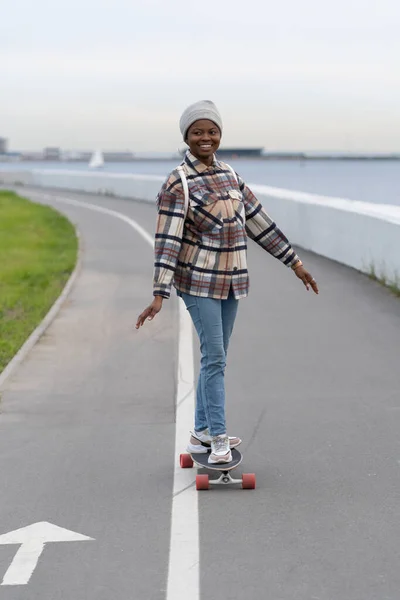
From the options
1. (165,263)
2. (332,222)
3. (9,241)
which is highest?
(165,263)

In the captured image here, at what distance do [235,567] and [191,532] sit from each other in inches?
19.5

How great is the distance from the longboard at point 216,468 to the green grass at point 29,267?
341 cm

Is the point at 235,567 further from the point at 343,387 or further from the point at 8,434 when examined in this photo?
the point at 343,387

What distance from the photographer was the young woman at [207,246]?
5777mm

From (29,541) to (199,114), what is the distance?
2245mm

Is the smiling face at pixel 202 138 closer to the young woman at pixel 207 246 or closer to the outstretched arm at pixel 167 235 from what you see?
the young woman at pixel 207 246

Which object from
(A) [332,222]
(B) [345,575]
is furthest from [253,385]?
(A) [332,222]

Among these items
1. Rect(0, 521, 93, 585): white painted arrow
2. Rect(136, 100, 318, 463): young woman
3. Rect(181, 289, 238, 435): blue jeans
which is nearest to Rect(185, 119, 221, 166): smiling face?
Rect(136, 100, 318, 463): young woman

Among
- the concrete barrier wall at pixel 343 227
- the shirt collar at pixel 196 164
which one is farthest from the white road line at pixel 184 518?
the concrete barrier wall at pixel 343 227

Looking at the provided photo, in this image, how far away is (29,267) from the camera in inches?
703

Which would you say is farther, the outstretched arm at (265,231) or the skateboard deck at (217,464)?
the outstretched arm at (265,231)

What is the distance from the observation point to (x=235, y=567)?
4691 millimetres

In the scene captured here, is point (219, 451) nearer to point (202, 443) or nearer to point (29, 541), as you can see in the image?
point (202, 443)

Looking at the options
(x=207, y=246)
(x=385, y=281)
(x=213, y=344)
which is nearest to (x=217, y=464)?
(x=213, y=344)
